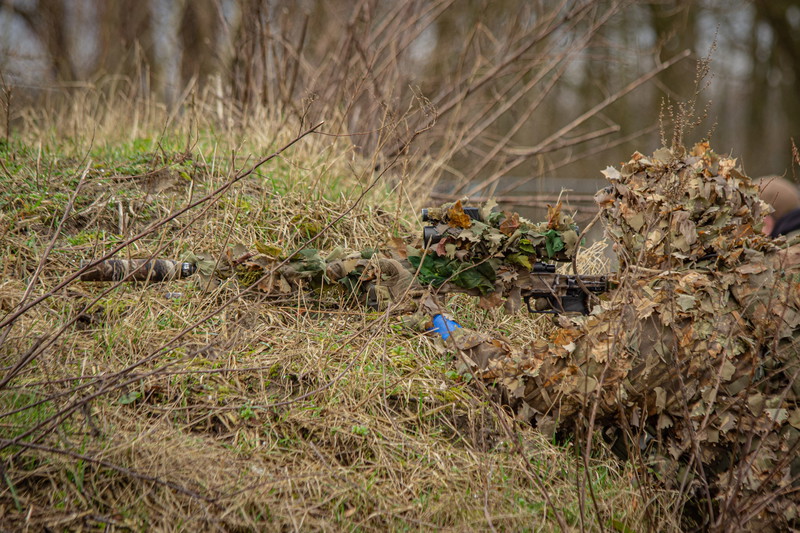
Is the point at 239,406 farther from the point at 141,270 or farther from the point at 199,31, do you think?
the point at 199,31

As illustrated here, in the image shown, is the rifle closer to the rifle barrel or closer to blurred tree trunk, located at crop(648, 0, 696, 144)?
the rifle barrel

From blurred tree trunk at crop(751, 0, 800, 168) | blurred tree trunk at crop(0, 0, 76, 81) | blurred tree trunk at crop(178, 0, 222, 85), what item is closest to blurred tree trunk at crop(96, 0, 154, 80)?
blurred tree trunk at crop(0, 0, 76, 81)

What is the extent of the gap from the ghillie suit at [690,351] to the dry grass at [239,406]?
228 millimetres

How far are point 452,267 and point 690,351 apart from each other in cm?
124

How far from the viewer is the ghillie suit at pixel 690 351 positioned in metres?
2.65

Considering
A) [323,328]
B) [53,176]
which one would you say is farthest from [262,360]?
[53,176]

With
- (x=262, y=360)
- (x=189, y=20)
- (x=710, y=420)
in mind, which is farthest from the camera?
(x=189, y=20)

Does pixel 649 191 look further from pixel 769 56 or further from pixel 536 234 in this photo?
pixel 769 56

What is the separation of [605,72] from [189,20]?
28.9 ft

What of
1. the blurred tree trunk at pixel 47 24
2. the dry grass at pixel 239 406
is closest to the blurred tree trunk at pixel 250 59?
the dry grass at pixel 239 406

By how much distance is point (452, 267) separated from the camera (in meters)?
3.36

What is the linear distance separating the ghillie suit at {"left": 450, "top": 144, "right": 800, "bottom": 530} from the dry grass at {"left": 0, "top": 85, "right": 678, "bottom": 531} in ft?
0.75

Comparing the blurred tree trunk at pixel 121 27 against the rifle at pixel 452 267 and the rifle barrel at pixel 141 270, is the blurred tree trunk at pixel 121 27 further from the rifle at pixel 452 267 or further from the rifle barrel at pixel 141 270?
the rifle at pixel 452 267

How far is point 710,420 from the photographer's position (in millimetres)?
2742
